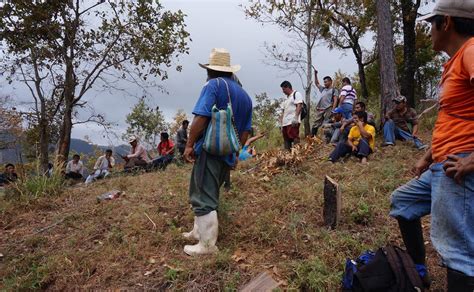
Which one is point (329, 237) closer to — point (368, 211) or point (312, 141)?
point (368, 211)

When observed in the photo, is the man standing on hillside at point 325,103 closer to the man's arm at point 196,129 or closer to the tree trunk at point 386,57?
the tree trunk at point 386,57

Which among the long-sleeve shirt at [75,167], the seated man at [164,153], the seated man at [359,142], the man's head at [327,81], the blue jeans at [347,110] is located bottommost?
the long-sleeve shirt at [75,167]

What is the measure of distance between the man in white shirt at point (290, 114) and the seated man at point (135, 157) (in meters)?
3.74

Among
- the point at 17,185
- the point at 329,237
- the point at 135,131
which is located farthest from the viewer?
the point at 135,131

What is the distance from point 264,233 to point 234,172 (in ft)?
9.02

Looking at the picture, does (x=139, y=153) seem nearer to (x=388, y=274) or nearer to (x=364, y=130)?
(x=364, y=130)

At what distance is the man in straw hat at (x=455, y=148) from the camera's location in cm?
192

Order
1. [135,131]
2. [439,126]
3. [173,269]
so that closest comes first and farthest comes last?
[439,126], [173,269], [135,131]

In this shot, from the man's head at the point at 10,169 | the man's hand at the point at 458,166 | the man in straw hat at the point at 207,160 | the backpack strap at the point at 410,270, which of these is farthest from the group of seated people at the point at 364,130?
the man's head at the point at 10,169

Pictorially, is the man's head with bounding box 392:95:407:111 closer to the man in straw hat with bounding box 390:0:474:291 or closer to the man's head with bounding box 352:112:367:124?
the man's head with bounding box 352:112:367:124

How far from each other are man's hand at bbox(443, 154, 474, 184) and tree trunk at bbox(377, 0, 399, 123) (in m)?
6.45

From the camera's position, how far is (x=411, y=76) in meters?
11.1

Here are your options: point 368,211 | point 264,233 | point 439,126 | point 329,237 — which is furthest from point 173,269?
point 439,126

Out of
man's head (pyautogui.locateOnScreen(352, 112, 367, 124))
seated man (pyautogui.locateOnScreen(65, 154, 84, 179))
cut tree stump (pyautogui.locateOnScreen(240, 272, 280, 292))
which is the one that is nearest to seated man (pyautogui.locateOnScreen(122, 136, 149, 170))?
seated man (pyautogui.locateOnScreen(65, 154, 84, 179))
